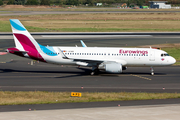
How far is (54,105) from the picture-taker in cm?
2533

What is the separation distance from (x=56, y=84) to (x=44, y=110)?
12.2 m

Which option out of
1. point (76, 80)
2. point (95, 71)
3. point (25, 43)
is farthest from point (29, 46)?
point (95, 71)

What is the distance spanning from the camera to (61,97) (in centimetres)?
2848

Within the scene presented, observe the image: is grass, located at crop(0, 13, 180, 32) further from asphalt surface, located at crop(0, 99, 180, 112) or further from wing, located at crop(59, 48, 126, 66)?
asphalt surface, located at crop(0, 99, 180, 112)

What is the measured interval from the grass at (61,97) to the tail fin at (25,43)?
11553 mm

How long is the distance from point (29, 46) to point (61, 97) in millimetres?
15842

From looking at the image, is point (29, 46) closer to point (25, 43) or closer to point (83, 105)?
point (25, 43)

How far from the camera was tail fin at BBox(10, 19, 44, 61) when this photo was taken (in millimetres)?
41375

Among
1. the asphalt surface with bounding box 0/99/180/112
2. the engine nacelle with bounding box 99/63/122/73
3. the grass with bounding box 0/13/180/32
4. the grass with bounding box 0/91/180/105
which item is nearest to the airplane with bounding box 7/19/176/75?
the engine nacelle with bounding box 99/63/122/73

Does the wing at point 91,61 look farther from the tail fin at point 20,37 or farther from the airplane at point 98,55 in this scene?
the tail fin at point 20,37

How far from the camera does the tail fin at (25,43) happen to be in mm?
41375

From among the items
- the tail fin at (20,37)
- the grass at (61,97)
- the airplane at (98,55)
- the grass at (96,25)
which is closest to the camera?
the grass at (61,97)

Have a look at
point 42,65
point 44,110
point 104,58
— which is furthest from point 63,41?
point 44,110

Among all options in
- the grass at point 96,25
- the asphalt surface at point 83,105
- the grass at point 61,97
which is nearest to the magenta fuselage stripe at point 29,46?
the grass at point 61,97
